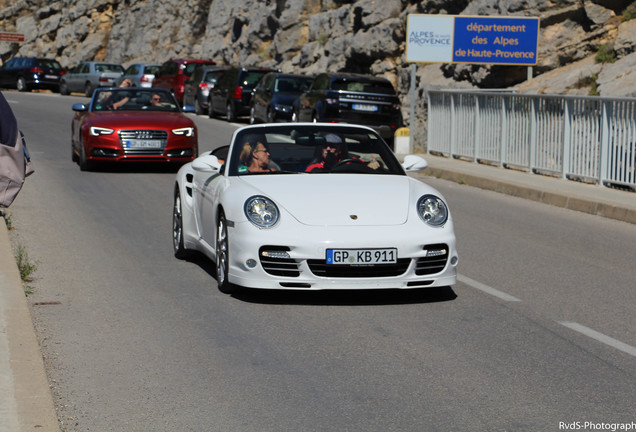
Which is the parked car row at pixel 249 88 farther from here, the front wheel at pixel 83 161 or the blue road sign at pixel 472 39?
the front wheel at pixel 83 161

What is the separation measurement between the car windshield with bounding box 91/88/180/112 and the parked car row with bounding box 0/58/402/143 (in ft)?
25.3

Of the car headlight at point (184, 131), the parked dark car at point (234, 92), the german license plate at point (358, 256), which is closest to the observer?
the german license plate at point (358, 256)

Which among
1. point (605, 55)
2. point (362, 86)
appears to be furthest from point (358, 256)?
point (605, 55)

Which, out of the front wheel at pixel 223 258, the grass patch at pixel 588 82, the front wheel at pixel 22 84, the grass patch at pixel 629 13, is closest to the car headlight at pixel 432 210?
the front wheel at pixel 223 258

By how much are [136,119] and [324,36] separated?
2821 cm

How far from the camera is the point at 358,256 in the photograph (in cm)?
791

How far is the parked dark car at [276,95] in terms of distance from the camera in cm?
3203

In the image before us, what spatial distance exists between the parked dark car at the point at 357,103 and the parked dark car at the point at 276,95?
3130mm

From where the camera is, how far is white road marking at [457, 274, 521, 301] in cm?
859

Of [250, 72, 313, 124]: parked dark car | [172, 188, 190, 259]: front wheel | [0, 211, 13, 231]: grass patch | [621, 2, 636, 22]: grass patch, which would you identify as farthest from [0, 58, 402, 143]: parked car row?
[172, 188, 190, 259]: front wheel

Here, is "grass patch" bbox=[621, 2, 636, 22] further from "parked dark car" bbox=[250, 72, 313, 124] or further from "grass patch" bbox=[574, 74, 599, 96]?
"parked dark car" bbox=[250, 72, 313, 124]

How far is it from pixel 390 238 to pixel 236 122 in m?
29.4

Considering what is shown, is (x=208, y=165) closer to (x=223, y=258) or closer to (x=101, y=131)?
(x=223, y=258)

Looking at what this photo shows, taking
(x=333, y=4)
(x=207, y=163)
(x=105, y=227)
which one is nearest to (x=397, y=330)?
(x=207, y=163)
